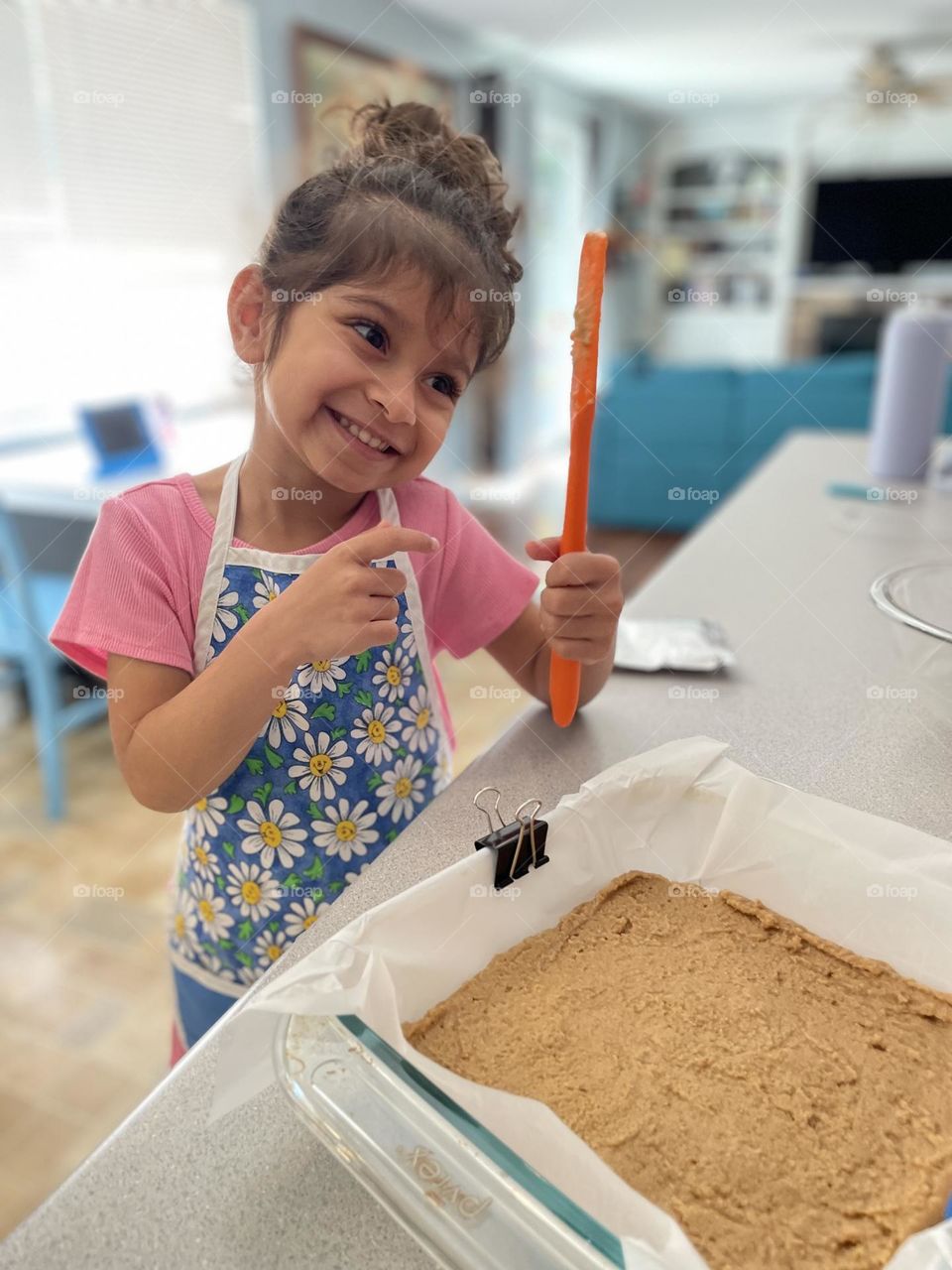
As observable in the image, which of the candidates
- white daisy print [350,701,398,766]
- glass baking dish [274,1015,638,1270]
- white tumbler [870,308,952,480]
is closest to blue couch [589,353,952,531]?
white tumbler [870,308,952,480]

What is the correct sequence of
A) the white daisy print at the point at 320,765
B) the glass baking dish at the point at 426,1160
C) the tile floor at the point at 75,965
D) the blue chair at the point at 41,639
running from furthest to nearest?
the blue chair at the point at 41,639, the tile floor at the point at 75,965, the white daisy print at the point at 320,765, the glass baking dish at the point at 426,1160

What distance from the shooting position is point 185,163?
3.07m

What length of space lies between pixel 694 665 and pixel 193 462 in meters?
1.56

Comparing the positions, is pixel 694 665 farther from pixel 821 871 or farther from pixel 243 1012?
pixel 243 1012

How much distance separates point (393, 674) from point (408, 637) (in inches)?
1.4

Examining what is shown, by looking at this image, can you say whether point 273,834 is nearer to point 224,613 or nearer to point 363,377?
point 224,613

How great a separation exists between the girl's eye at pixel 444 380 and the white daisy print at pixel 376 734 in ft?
0.80

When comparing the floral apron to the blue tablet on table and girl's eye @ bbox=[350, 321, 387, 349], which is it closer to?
girl's eye @ bbox=[350, 321, 387, 349]

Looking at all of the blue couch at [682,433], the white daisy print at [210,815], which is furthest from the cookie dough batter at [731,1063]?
the blue couch at [682,433]

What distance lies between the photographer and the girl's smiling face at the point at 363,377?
61 cm

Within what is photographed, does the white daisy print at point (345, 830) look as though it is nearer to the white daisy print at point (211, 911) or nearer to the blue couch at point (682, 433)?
the white daisy print at point (211, 911)

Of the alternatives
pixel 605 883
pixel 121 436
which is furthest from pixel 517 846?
pixel 121 436

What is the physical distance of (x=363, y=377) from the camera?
23.8 inches

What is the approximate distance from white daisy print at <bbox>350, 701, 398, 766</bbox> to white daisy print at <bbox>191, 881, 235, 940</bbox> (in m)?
0.17
